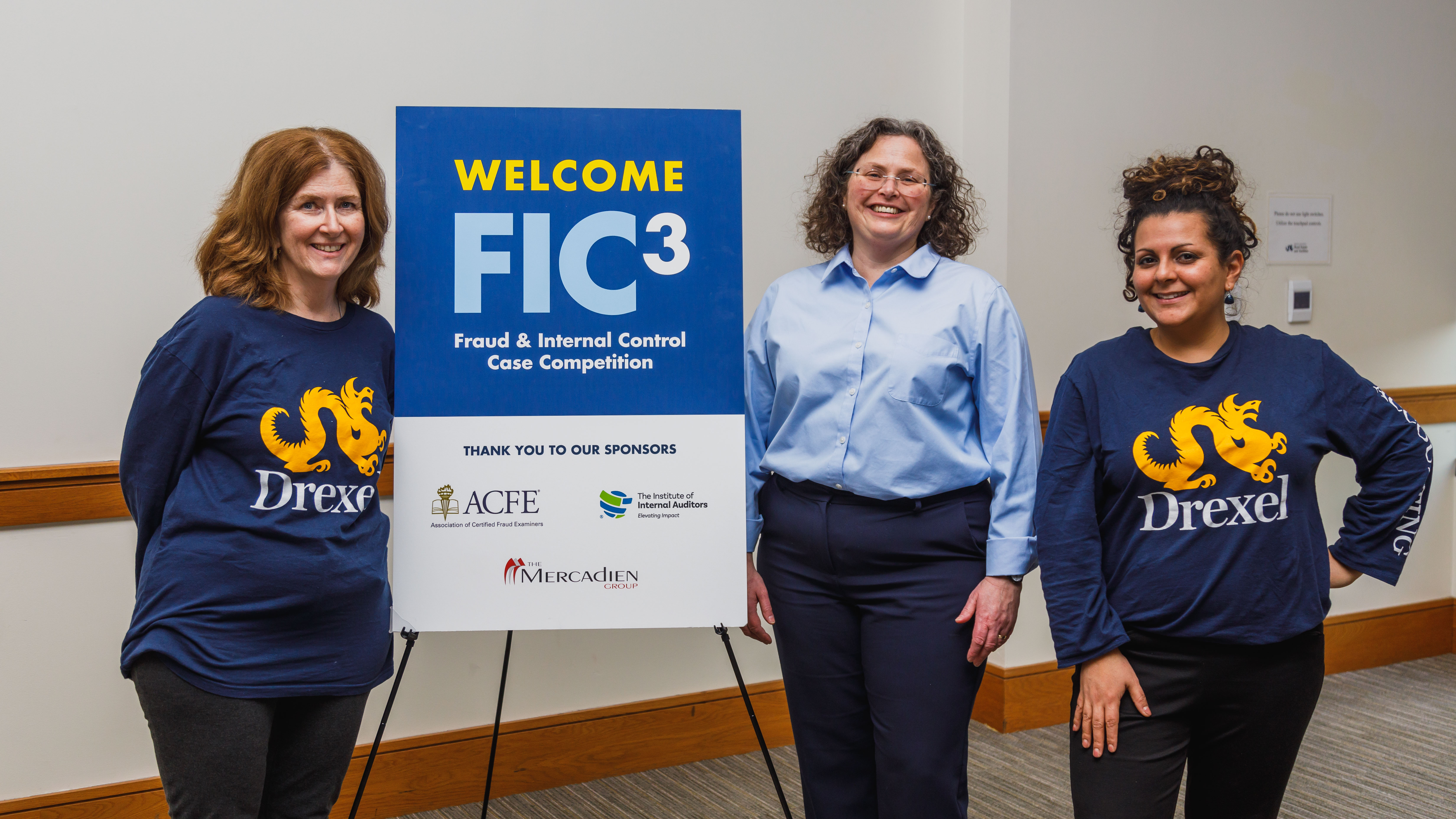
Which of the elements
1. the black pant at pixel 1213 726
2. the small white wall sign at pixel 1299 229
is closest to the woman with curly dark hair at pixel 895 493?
the black pant at pixel 1213 726

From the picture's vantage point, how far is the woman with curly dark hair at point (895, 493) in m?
1.61

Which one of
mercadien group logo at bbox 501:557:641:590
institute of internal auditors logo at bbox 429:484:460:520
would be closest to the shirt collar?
mercadien group logo at bbox 501:557:641:590

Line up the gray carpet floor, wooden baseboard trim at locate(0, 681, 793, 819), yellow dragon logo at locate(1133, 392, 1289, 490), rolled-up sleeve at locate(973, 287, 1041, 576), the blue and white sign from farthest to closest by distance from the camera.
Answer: the gray carpet floor → wooden baseboard trim at locate(0, 681, 793, 819) → the blue and white sign → rolled-up sleeve at locate(973, 287, 1041, 576) → yellow dragon logo at locate(1133, 392, 1289, 490)

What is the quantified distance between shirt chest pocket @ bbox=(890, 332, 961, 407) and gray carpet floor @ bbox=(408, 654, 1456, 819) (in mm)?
1348

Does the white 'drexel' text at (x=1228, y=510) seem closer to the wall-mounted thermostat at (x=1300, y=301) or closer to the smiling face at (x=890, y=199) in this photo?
the smiling face at (x=890, y=199)

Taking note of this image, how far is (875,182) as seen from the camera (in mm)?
1702

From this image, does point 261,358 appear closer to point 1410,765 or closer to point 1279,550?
point 1279,550

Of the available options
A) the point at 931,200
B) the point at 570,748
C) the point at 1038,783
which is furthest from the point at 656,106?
the point at 1038,783

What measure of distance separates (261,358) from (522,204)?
52cm

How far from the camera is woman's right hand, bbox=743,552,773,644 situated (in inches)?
71.9

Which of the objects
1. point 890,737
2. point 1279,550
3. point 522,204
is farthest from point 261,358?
point 1279,550

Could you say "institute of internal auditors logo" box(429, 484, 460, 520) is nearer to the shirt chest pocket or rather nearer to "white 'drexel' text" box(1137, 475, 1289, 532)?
the shirt chest pocket

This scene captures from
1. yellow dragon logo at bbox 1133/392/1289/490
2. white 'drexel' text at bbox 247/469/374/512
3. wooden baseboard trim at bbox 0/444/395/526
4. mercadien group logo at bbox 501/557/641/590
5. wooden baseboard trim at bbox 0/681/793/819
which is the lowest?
wooden baseboard trim at bbox 0/681/793/819

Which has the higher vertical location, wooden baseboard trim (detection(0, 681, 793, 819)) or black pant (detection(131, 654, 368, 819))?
black pant (detection(131, 654, 368, 819))
